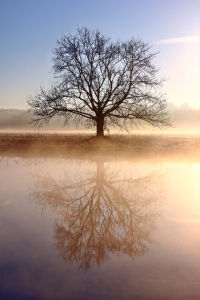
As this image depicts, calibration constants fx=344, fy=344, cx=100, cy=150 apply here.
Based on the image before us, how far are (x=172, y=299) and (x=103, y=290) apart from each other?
0.77 metres

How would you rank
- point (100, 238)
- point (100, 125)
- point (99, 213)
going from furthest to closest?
point (100, 125)
point (99, 213)
point (100, 238)

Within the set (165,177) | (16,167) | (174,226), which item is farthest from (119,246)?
(16,167)

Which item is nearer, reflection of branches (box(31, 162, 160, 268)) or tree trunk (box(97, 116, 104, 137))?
reflection of branches (box(31, 162, 160, 268))

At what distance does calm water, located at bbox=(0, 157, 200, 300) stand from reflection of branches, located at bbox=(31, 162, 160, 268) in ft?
0.05

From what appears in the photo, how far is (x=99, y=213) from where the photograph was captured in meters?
7.07

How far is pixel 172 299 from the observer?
3.77 metres

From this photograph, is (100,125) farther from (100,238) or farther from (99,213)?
(100,238)

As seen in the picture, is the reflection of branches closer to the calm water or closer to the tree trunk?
the calm water

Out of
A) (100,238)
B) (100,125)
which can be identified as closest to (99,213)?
(100,238)

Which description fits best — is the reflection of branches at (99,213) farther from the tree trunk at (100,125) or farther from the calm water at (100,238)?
the tree trunk at (100,125)

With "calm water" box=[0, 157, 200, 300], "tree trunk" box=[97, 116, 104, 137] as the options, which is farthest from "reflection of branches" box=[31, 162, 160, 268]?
"tree trunk" box=[97, 116, 104, 137]

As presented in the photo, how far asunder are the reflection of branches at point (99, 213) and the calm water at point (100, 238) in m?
0.01

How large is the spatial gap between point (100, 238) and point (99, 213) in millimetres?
1456

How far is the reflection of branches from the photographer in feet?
17.0
